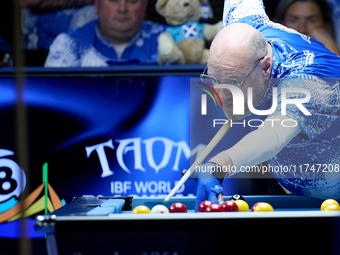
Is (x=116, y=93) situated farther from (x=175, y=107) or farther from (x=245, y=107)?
(x=245, y=107)

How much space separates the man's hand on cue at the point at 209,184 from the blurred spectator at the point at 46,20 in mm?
1727

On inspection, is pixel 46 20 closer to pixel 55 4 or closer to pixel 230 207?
pixel 55 4

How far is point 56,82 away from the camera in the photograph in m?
2.85

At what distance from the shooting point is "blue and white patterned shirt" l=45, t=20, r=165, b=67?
2.87 meters

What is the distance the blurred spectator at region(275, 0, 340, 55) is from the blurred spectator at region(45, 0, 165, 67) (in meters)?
0.92

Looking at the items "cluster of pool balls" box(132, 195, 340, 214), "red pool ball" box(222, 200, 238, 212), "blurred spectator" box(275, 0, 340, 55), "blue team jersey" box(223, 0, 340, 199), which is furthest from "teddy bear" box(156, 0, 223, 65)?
"red pool ball" box(222, 200, 238, 212)

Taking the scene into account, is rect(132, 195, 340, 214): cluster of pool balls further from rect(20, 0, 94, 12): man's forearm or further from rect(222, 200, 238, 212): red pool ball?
rect(20, 0, 94, 12): man's forearm

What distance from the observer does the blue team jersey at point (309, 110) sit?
5.74 feet

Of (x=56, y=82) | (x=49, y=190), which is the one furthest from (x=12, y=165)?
(x=56, y=82)

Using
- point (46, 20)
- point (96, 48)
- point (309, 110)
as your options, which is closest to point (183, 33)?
point (96, 48)

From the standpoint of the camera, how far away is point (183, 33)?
2938mm

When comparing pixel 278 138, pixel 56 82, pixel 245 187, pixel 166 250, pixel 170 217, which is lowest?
pixel 245 187

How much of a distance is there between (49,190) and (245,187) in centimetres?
150

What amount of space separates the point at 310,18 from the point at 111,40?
1.51 meters
